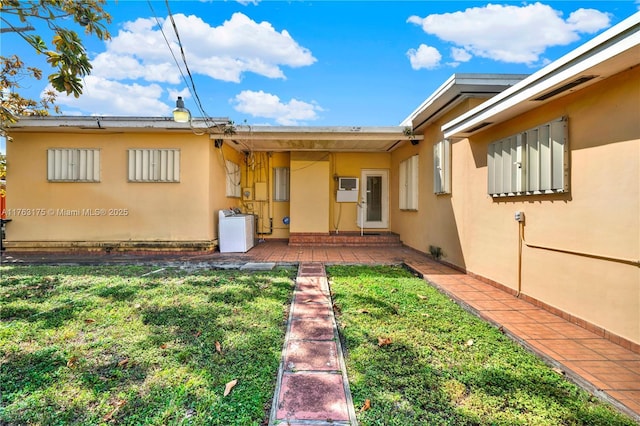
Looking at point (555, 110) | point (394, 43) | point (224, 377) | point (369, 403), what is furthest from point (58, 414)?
point (394, 43)

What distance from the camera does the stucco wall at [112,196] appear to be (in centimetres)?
799

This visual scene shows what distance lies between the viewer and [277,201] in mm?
10938

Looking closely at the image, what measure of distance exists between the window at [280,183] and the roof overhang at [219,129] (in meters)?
2.02

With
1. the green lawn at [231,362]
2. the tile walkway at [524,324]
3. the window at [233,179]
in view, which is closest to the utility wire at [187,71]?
the window at [233,179]

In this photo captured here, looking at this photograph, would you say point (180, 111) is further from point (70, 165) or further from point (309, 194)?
point (309, 194)

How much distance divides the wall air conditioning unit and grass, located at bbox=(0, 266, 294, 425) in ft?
19.3

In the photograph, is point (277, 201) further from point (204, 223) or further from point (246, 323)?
point (246, 323)

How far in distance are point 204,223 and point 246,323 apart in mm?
5185

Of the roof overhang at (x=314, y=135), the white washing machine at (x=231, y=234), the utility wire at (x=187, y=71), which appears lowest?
the white washing machine at (x=231, y=234)

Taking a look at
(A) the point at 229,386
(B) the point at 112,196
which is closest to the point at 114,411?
(A) the point at 229,386

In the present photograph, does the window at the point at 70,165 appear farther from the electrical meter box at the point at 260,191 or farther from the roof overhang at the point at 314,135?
the electrical meter box at the point at 260,191

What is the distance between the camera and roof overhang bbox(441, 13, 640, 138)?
2.60 metres

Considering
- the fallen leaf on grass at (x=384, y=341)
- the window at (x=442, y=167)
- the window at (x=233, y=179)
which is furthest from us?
the window at (x=233, y=179)

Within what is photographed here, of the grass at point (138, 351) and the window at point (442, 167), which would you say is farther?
the window at point (442, 167)
